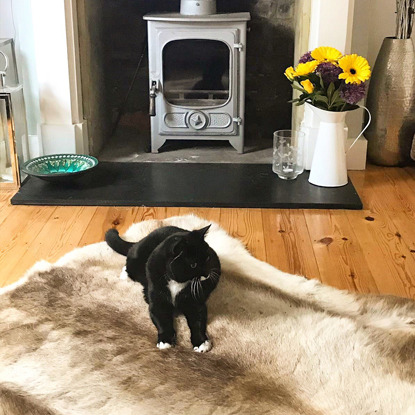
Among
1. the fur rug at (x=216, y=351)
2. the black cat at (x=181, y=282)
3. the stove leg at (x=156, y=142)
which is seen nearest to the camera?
the fur rug at (x=216, y=351)

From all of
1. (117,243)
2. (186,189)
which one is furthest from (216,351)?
(186,189)

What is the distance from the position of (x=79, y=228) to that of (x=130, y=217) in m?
0.21

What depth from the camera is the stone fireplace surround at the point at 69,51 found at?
283cm

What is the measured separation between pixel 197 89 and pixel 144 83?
0.46 m

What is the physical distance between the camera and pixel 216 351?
167cm

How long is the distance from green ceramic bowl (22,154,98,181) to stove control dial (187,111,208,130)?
57 cm

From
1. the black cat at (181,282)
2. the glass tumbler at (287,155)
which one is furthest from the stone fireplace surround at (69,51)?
the black cat at (181,282)

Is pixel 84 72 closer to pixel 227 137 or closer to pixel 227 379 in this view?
pixel 227 137

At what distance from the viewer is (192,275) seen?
5.47 feet

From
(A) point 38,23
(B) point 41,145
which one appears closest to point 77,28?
(A) point 38,23

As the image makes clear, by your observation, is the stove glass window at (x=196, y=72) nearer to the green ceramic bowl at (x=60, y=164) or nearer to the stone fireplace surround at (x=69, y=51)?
the stone fireplace surround at (x=69, y=51)

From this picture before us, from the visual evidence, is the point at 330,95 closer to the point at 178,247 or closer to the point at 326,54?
the point at 326,54

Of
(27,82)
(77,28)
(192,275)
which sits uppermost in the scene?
(77,28)

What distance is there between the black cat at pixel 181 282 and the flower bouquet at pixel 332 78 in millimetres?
1140
